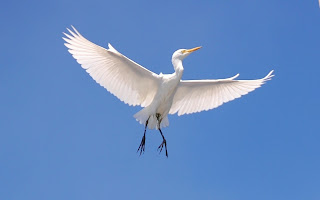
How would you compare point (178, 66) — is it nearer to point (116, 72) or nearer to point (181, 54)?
point (181, 54)

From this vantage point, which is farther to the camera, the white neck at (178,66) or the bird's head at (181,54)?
the bird's head at (181,54)

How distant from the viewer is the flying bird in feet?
51.8

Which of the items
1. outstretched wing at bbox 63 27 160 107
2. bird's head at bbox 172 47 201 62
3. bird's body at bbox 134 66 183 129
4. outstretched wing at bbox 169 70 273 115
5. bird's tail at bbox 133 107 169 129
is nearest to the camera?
outstretched wing at bbox 63 27 160 107

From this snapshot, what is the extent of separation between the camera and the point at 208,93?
1736cm

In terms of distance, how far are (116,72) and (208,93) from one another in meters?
2.67

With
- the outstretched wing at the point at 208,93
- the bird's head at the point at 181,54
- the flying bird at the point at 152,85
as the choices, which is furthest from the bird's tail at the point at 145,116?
the bird's head at the point at 181,54

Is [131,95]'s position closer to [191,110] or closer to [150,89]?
[150,89]

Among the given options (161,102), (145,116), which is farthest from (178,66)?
(145,116)

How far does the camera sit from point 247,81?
17.2 meters

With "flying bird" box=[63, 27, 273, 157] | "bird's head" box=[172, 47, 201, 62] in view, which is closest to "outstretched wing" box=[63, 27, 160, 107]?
"flying bird" box=[63, 27, 273, 157]

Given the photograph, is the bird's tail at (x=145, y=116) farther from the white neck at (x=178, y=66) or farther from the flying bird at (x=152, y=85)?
the white neck at (x=178, y=66)

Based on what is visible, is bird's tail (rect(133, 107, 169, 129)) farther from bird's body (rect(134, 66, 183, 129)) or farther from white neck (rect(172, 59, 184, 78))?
white neck (rect(172, 59, 184, 78))

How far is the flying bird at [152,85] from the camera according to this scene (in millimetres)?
15797

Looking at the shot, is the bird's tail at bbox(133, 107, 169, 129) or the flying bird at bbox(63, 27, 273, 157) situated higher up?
the flying bird at bbox(63, 27, 273, 157)
